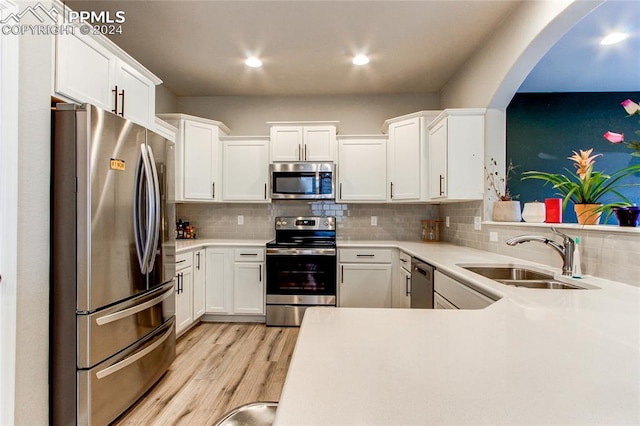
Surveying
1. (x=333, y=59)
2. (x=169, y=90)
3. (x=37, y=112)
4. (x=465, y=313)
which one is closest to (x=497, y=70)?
(x=333, y=59)

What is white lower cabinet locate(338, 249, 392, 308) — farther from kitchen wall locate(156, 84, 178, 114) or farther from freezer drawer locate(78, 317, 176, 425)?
kitchen wall locate(156, 84, 178, 114)

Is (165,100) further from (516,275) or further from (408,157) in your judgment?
(516,275)

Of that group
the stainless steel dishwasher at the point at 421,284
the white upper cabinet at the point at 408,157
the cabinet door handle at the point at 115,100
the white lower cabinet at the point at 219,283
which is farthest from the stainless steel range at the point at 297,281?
the cabinet door handle at the point at 115,100

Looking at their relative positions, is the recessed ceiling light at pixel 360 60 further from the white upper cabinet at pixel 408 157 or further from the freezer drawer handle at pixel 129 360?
the freezer drawer handle at pixel 129 360

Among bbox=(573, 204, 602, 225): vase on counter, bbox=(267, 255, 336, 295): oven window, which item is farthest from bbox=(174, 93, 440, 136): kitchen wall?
bbox=(573, 204, 602, 225): vase on counter

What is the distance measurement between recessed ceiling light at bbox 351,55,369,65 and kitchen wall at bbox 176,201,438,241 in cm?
161

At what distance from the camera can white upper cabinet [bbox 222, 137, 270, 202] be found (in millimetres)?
3656

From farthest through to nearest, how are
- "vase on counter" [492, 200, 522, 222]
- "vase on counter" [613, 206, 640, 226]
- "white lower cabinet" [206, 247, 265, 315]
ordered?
"white lower cabinet" [206, 247, 265, 315], "vase on counter" [492, 200, 522, 222], "vase on counter" [613, 206, 640, 226]

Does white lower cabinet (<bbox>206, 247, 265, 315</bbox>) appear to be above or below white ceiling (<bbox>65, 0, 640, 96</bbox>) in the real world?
below

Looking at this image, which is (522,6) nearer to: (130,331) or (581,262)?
(581,262)

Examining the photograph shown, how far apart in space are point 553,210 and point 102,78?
2934 millimetres

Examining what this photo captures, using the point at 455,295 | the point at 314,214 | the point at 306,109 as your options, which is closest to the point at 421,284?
the point at 455,295

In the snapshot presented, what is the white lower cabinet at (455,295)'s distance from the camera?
4.88 ft

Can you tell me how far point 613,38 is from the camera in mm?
2619
